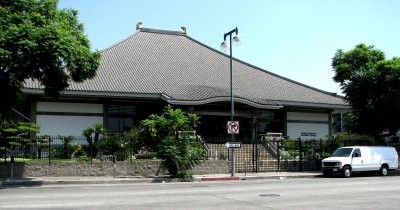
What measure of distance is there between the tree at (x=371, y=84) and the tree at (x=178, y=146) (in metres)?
12.8

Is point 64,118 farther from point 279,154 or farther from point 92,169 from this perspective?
point 279,154

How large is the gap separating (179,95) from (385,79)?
1421 centimetres

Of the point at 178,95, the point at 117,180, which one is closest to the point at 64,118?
the point at 178,95

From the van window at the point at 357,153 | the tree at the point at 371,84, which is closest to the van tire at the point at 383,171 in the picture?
the van window at the point at 357,153

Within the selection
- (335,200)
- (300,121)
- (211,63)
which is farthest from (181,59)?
(335,200)

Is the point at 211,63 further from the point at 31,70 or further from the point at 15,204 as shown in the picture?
the point at 15,204

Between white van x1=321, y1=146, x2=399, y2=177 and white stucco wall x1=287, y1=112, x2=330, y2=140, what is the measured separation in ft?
38.8

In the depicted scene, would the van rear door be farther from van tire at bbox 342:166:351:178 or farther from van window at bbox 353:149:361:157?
van tire at bbox 342:166:351:178

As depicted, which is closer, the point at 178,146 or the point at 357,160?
the point at 178,146

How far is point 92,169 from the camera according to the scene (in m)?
24.4

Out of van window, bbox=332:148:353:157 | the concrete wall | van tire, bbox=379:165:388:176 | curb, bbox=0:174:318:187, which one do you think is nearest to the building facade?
the concrete wall

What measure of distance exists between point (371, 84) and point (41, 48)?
22.2 meters

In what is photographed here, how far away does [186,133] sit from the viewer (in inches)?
965

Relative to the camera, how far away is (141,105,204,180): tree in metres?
24.0
